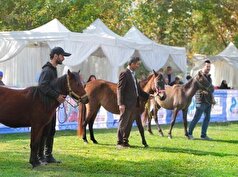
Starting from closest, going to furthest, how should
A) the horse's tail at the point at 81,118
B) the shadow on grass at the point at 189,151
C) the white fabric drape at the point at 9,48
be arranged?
the shadow on grass at the point at 189,151 → the horse's tail at the point at 81,118 → the white fabric drape at the point at 9,48

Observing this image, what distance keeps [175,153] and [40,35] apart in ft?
35.7

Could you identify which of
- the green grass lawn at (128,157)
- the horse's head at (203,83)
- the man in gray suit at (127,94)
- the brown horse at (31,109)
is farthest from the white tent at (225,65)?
the brown horse at (31,109)

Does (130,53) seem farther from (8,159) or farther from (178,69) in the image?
(8,159)

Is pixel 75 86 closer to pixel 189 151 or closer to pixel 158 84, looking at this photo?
pixel 189 151

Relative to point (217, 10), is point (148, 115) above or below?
below

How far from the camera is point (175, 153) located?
39.4 ft

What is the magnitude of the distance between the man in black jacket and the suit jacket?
2.50 m

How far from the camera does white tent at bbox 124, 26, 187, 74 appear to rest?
2433 centimetres

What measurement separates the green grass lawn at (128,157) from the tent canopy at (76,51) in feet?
19.6

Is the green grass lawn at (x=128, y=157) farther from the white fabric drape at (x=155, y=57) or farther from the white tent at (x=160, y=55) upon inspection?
the white tent at (x=160, y=55)

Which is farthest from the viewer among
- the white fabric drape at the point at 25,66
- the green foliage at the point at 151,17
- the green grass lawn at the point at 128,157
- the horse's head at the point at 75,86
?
the green foliage at the point at 151,17

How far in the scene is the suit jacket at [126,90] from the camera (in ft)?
40.2

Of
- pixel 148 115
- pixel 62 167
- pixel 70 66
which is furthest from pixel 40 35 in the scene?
pixel 62 167

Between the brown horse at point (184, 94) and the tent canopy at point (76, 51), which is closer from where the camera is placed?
the brown horse at point (184, 94)
